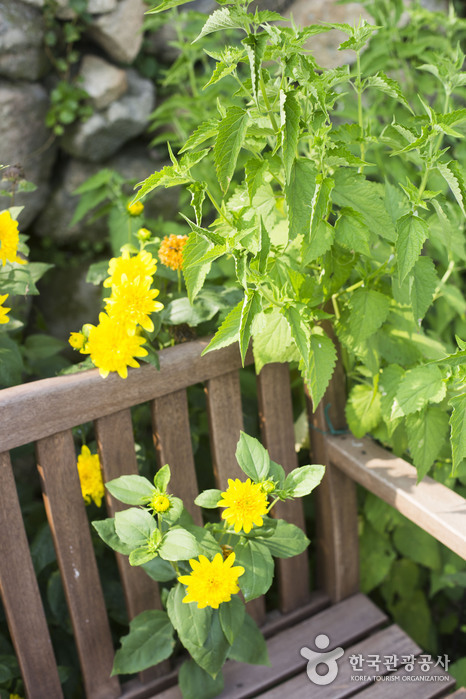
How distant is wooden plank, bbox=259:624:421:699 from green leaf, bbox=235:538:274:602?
36 cm

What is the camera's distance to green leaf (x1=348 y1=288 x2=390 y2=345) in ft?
4.01

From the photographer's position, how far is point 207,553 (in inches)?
45.9

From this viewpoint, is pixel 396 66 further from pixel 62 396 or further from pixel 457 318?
pixel 62 396

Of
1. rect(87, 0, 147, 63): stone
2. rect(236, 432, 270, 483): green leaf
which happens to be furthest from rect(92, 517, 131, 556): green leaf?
rect(87, 0, 147, 63): stone

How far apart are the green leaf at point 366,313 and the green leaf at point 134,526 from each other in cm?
51

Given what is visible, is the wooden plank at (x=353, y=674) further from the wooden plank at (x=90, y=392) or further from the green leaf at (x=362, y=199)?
the green leaf at (x=362, y=199)

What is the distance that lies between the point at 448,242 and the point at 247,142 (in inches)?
15.8

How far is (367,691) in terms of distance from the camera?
1355mm

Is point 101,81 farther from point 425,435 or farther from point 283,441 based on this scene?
point 425,435

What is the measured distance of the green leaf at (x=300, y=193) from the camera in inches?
41.5

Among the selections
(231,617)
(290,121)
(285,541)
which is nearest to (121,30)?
(290,121)

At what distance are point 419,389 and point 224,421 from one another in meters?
0.41

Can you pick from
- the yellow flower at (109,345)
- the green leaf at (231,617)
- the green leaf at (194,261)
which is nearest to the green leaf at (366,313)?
the green leaf at (194,261)

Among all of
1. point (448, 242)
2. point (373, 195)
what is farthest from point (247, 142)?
point (448, 242)
